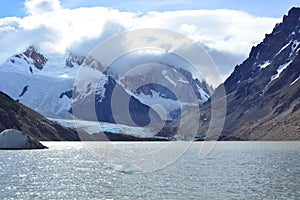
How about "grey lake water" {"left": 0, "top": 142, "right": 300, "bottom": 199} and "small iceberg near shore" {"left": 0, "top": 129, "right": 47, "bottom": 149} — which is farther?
"small iceberg near shore" {"left": 0, "top": 129, "right": 47, "bottom": 149}

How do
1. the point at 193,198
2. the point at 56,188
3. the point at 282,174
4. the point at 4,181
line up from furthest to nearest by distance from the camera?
the point at 282,174 → the point at 4,181 → the point at 56,188 → the point at 193,198

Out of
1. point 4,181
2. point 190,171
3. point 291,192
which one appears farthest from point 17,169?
point 291,192

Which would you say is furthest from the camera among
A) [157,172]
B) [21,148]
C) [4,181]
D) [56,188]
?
[21,148]

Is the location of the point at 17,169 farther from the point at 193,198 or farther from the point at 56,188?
the point at 193,198

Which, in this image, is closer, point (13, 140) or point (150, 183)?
point (150, 183)

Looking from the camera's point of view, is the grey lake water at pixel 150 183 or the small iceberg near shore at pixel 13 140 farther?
the small iceberg near shore at pixel 13 140

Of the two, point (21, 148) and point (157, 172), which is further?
point (21, 148)

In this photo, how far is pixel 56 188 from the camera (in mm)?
66750

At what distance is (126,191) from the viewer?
64.4 m

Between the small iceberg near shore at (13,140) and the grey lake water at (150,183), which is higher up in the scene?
the small iceberg near shore at (13,140)

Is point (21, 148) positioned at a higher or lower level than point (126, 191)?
higher

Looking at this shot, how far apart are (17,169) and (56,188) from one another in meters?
29.0

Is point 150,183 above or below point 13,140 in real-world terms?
below

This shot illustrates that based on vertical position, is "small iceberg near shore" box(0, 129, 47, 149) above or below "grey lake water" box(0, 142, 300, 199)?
above
